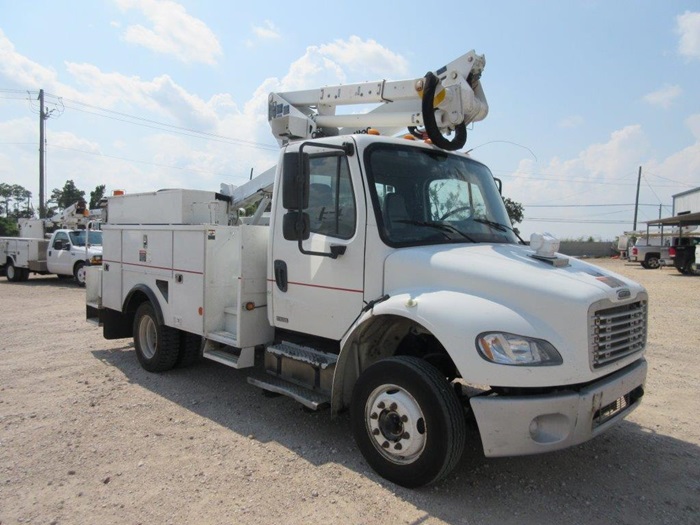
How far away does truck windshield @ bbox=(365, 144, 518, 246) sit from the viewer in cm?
403

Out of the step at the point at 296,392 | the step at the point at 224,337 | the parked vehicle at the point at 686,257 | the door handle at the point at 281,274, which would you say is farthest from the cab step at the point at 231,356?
the parked vehicle at the point at 686,257

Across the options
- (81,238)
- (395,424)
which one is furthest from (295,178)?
(81,238)

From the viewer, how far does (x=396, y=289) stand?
3840 mm

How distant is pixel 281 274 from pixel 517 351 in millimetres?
2315

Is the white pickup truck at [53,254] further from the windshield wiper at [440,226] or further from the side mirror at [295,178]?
the windshield wiper at [440,226]

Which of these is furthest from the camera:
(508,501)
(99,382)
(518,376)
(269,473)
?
(99,382)

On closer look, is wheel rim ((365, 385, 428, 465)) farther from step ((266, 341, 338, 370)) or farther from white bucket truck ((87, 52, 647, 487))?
step ((266, 341, 338, 370))

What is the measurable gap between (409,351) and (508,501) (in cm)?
132

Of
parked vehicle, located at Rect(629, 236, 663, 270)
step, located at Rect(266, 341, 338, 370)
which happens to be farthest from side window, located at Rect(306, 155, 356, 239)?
parked vehicle, located at Rect(629, 236, 663, 270)

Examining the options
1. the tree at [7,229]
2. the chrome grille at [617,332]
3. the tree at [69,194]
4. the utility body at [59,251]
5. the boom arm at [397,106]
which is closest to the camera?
→ the chrome grille at [617,332]

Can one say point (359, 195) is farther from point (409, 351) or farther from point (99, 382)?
point (99, 382)

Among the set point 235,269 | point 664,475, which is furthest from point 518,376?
point 235,269

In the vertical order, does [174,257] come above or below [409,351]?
above

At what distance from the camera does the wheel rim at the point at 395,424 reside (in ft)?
11.4
